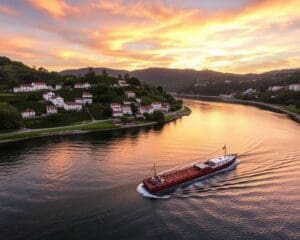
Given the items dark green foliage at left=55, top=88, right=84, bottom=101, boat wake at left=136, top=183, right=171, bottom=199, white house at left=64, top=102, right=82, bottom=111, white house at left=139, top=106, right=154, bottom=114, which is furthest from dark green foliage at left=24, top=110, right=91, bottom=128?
boat wake at left=136, top=183, right=171, bottom=199

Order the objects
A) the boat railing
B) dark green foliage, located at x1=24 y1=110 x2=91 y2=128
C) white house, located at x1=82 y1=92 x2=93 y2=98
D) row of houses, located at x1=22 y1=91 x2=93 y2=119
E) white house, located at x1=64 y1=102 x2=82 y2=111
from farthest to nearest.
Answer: white house, located at x1=82 y1=92 x2=93 y2=98
white house, located at x1=64 y1=102 x2=82 y2=111
row of houses, located at x1=22 y1=91 x2=93 y2=119
dark green foliage, located at x1=24 y1=110 x2=91 y2=128
the boat railing

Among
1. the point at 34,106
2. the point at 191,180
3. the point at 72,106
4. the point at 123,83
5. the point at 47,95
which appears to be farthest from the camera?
the point at 123,83

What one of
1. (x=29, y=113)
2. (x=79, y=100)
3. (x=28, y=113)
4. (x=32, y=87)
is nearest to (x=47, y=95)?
(x=79, y=100)

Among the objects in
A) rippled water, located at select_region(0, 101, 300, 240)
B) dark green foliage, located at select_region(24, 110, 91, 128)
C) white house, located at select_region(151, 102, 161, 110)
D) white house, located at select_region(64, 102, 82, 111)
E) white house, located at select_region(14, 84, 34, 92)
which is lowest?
rippled water, located at select_region(0, 101, 300, 240)

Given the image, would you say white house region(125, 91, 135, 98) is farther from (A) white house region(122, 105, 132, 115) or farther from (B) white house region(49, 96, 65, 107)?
(B) white house region(49, 96, 65, 107)

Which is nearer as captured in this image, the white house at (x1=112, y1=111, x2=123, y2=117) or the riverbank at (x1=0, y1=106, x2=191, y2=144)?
the riverbank at (x1=0, y1=106, x2=191, y2=144)

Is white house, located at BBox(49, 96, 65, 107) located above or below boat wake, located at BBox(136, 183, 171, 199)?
above

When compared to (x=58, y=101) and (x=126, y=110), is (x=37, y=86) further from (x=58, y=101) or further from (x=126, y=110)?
(x=126, y=110)

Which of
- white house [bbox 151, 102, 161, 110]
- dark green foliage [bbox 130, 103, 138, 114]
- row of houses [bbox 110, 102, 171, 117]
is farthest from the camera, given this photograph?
white house [bbox 151, 102, 161, 110]

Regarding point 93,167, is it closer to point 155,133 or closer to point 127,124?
point 155,133
